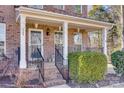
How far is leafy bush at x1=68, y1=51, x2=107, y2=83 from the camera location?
354 inches

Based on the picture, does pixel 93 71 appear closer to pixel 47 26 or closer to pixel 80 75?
pixel 80 75

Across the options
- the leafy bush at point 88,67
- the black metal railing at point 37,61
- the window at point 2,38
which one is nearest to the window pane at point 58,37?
the black metal railing at point 37,61

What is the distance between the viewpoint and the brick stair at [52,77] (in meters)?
8.69

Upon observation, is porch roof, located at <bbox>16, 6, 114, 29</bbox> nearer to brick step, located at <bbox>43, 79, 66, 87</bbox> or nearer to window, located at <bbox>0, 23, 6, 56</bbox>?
window, located at <bbox>0, 23, 6, 56</bbox>

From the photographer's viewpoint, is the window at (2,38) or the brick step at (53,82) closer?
the brick step at (53,82)

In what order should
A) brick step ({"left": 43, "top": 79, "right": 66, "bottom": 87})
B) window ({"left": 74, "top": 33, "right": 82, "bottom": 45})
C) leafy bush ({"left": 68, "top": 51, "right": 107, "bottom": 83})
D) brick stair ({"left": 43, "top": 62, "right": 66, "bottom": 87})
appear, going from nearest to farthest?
brick step ({"left": 43, "top": 79, "right": 66, "bottom": 87}) < brick stair ({"left": 43, "top": 62, "right": 66, "bottom": 87}) < leafy bush ({"left": 68, "top": 51, "right": 107, "bottom": 83}) < window ({"left": 74, "top": 33, "right": 82, "bottom": 45})

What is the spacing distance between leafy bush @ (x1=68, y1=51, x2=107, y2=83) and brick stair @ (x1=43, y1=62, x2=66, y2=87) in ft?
2.26

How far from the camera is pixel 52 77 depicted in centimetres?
954

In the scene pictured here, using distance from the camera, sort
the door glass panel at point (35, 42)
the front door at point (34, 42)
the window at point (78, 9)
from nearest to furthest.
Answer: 1. the front door at point (34, 42)
2. the door glass panel at point (35, 42)
3. the window at point (78, 9)

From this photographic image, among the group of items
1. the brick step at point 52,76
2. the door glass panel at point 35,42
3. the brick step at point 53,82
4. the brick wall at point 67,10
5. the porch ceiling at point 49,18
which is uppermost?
the brick wall at point 67,10

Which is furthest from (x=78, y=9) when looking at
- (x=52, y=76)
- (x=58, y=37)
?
(x=52, y=76)

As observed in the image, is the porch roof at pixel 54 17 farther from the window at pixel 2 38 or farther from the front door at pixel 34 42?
the front door at pixel 34 42

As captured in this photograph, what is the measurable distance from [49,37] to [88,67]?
4.44 meters

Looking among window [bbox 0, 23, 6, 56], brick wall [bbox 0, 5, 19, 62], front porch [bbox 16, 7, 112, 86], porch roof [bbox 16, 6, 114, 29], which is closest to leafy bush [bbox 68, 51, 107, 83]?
front porch [bbox 16, 7, 112, 86]
